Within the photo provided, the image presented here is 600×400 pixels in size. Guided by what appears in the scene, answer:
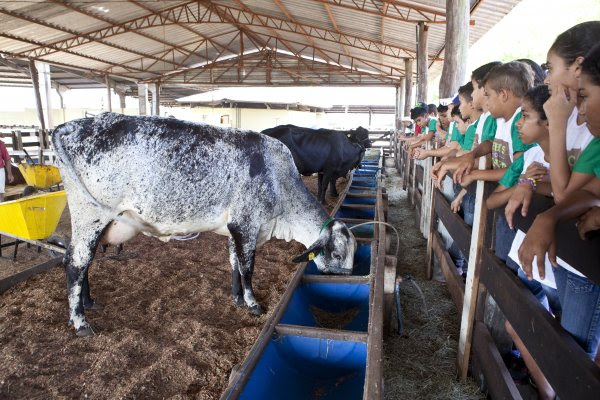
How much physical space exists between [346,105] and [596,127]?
29.4 meters

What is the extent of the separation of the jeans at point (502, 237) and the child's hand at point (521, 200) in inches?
18.5

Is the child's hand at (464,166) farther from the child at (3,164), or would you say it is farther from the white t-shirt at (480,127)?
the child at (3,164)

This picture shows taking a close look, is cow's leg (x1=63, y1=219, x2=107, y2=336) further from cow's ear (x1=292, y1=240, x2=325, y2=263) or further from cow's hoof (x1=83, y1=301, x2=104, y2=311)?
cow's ear (x1=292, y1=240, x2=325, y2=263)

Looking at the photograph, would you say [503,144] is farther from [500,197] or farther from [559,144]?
[559,144]

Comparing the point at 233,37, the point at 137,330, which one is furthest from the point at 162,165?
the point at 233,37

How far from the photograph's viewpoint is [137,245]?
5.53m

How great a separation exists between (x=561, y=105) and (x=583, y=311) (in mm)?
836

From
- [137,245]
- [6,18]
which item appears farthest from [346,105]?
[137,245]

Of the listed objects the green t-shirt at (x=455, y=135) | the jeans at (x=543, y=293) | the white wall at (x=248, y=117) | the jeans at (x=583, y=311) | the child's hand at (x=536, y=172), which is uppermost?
the white wall at (x=248, y=117)

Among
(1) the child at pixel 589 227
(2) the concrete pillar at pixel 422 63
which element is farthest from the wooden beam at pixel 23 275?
(2) the concrete pillar at pixel 422 63

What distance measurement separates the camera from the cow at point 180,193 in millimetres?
3344

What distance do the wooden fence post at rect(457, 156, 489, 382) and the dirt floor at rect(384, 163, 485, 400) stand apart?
0.52 ft

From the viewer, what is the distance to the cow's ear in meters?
3.55

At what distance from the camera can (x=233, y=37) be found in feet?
67.2
